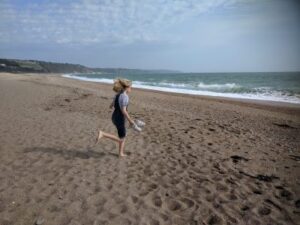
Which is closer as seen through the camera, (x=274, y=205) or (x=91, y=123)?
(x=274, y=205)

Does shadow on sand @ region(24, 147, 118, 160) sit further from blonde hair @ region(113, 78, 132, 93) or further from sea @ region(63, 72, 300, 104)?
sea @ region(63, 72, 300, 104)

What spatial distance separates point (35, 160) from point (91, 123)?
3520mm

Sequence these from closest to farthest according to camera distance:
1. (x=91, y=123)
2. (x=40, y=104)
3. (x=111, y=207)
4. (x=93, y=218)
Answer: (x=93, y=218)
(x=111, y=207)
(x=91, y=123)
(x=40, y=104)

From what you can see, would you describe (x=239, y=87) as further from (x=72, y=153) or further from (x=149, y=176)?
(x=149, y=176)

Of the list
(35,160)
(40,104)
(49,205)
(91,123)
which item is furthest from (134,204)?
(40,104)

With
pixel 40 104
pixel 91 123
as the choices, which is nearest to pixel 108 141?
pixel 91 123

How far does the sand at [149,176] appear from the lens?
149 inches

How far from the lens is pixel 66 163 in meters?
5.49

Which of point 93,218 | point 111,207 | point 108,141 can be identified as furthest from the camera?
point 108,141

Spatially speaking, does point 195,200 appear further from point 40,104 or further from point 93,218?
point 40,104

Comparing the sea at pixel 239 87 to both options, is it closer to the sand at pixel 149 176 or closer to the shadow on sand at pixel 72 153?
the sand at pixel 149 176

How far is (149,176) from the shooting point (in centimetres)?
497

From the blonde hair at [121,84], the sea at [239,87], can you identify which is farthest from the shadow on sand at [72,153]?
the sea at [239,87]

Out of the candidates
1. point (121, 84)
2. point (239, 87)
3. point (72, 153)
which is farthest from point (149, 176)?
point (239, 87)
